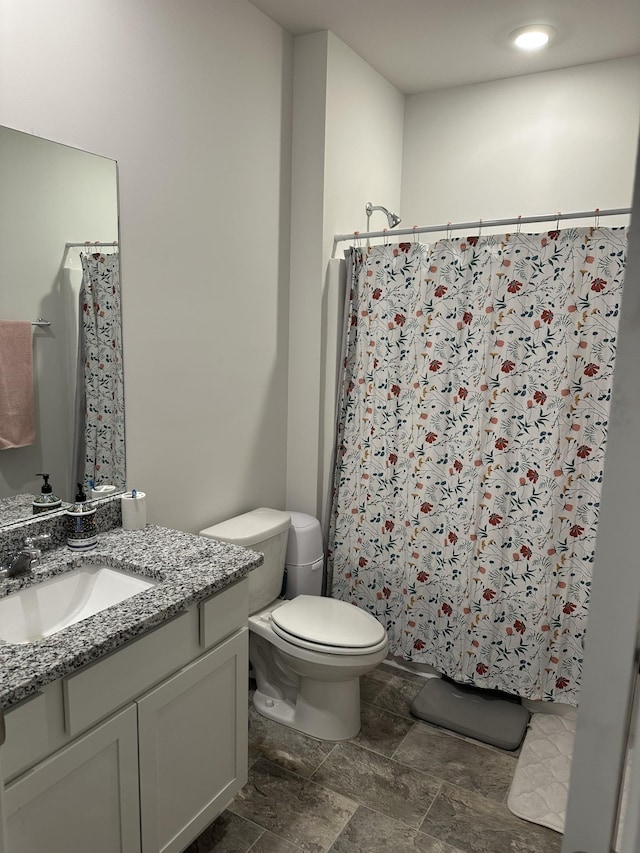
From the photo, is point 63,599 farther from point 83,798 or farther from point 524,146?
point 524,146

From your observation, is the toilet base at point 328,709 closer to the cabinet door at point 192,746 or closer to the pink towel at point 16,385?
the cabinet door at point 192,746

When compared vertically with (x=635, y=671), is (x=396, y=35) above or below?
above

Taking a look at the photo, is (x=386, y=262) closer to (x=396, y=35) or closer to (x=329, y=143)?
(x=329, y=143)

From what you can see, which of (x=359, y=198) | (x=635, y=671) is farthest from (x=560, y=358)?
(x=635, y=671)

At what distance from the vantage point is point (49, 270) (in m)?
1.82

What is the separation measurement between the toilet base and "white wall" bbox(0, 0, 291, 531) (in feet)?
2.54

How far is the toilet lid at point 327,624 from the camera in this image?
2268 mm

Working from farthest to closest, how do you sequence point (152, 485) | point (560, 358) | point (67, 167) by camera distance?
point (560, 358), point (152, 485), point (67, 167)

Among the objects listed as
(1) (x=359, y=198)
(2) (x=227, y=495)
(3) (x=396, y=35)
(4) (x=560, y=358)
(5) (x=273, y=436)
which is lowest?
(2) (x=227, y=495)

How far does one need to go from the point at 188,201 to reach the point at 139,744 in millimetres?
1759

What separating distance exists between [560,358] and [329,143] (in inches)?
53.7

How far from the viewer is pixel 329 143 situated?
2.77 metres

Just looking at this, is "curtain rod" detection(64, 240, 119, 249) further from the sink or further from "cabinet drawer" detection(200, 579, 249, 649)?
"cabinet drawer" detection(200, 579, 249, 649)

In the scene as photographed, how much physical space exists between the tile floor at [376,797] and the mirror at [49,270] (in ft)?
3.91
